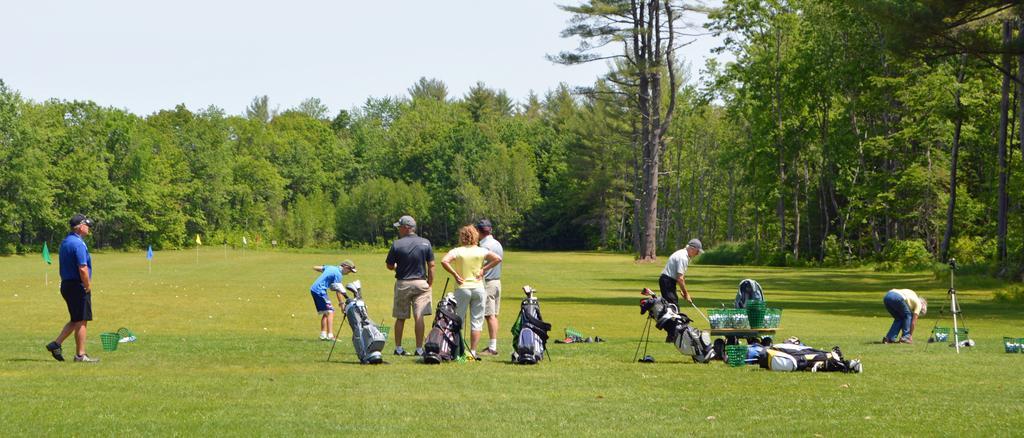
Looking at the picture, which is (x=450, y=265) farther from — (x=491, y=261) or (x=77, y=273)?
(x=77, y=273)

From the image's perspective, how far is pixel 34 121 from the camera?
318 ft

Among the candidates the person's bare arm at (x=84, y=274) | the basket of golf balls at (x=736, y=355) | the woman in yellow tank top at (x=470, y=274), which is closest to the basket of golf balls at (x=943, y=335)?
the basket of golf balls at (x=736, y=355)

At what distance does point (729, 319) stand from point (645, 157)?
5153 cm

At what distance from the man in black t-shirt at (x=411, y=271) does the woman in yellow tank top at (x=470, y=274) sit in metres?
0.27

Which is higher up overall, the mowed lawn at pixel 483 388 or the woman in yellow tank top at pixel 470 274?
the woman in yellow tank top at pixel 470 274

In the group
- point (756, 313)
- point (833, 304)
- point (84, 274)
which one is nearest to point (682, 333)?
point (756, 313)

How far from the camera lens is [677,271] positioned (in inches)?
710

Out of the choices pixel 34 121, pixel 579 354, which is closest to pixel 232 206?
pixel 34 121

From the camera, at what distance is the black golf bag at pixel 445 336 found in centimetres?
1551

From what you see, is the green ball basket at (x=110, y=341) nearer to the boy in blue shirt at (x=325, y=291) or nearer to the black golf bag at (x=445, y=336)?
the boy in blue shirt at (x=325, y=291)

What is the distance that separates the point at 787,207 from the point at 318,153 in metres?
77.7

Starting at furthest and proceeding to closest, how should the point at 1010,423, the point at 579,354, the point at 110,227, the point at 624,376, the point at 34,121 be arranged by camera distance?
1. the point at 110,227
2. the point at 34,121
3. the point at 579,354
4. the point at 624,376
5. the point at 1010,423

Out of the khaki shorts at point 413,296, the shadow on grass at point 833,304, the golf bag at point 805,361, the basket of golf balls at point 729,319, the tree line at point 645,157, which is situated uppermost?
the tree line at point 645,157

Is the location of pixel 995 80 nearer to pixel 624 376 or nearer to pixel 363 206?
pixel 624 376
